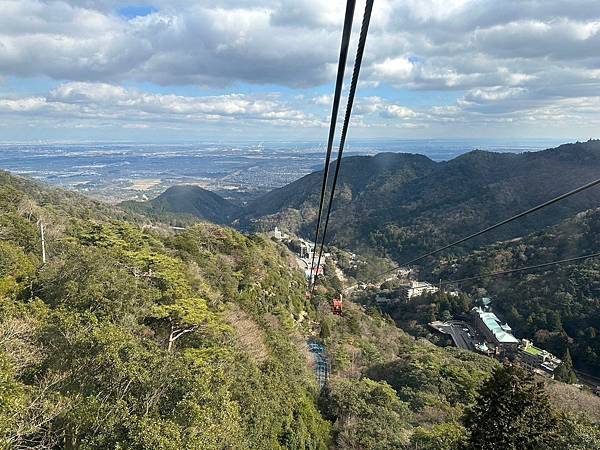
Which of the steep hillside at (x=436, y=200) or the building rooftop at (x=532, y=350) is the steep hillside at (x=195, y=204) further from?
the building rooftop at (x=532, y=350)

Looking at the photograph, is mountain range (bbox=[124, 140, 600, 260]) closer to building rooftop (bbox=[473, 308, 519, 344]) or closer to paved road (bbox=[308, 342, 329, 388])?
building rooftop (bbox=[473, 308, 519, 344])

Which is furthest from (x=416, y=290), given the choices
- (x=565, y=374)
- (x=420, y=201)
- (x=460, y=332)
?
(x=420, y=201)

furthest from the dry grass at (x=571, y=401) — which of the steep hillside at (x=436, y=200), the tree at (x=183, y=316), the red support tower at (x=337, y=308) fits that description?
the steep hillside at (x=436, y=200)

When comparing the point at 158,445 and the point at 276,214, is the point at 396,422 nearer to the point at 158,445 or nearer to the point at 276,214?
the point at 158,445

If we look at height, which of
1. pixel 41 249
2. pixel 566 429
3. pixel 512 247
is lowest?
pixel 512 247

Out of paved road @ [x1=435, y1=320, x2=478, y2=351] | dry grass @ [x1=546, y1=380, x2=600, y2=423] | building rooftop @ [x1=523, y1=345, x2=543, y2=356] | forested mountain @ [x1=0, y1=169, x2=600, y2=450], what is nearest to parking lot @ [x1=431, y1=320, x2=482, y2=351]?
paved road @ [x1=435, y1=320, x2=478, y2=351]

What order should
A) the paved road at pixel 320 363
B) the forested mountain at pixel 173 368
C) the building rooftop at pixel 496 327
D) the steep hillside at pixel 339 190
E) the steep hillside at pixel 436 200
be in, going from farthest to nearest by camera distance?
the steep hillside at pixel 339 190 → the steep hillside at pixel 436 200 → the building rooftop at pixel 496 327 → the paved road at pixel 320 363 → the forested mountain at pixel 173 368

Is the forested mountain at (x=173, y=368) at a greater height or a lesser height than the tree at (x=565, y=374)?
greater

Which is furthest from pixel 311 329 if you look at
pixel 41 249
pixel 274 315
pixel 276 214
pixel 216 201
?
pixel 216 201
